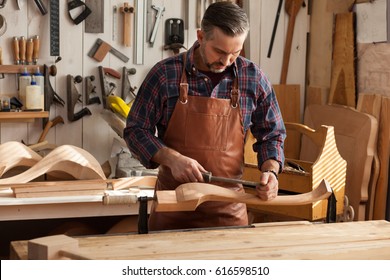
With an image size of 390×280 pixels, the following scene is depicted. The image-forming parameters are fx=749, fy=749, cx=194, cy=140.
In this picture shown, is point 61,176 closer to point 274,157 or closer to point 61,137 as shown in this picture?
point 61,137

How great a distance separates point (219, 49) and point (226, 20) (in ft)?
0.39

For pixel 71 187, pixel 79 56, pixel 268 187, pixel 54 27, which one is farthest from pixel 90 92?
pixel 268 187

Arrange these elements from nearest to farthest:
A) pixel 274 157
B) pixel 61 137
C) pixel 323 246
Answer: pixel 323 246 → pixel 274 157 → pixel 61 137

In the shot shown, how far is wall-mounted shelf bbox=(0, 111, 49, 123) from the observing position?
4.53 meters

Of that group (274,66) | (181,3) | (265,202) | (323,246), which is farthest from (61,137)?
(323,246)

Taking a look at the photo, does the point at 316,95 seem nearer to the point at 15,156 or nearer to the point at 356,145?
the point at 356,145

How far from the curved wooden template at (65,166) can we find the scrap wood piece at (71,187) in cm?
9

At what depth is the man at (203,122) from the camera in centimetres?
319

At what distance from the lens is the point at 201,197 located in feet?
9.16

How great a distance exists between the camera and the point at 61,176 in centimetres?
431

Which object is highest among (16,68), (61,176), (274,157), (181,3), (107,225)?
(181,3)

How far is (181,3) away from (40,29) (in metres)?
0.98

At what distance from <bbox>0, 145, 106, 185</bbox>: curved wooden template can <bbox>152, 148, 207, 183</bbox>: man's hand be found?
114 cm

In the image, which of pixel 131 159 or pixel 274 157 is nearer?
pixel 274 157
